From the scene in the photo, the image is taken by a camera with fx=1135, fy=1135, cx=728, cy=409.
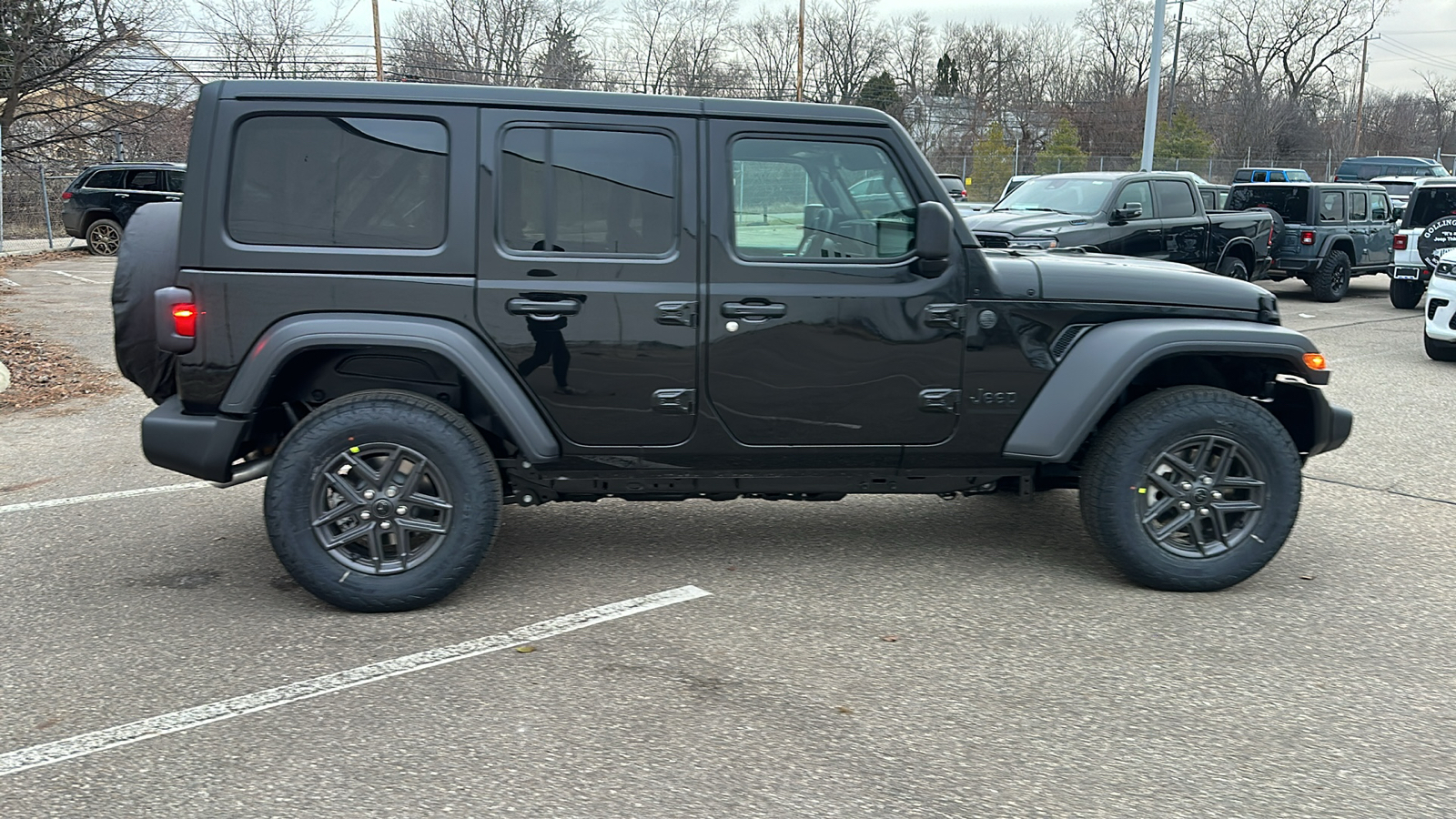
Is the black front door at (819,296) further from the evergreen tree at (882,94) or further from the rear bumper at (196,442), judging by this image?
the evergreen tree at (882,94)

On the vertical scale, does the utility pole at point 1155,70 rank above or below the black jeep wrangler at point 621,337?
above

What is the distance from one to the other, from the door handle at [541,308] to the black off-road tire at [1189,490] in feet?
7.07

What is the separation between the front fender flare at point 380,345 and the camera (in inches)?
160

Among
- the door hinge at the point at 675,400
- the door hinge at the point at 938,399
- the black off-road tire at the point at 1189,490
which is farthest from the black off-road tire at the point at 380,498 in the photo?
the black off-road tire at the point at 1189,490

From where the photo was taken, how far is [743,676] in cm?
375

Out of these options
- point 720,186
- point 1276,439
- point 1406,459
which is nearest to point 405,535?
point 720,186

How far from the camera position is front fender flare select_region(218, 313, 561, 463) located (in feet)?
13.3

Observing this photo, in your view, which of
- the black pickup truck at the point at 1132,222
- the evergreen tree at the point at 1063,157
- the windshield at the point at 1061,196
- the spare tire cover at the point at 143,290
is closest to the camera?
the spare tire cover at the point at 143,290

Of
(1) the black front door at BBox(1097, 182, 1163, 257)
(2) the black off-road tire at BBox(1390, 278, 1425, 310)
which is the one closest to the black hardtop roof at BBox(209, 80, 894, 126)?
Result: (1) the black front door at BBox(1097, 182, 1163, 257)

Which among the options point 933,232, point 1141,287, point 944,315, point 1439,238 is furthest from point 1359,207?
point 933,232

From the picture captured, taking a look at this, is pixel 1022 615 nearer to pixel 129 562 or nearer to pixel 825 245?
pixel 825 245

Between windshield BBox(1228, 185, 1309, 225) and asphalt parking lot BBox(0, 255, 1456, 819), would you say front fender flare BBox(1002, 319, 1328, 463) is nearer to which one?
asphalt parking lot BBox(0, 255, 1456, 819)

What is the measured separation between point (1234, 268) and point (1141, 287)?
11821 millimetres

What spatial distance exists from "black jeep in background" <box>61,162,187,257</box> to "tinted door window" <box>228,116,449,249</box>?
1845 cm
